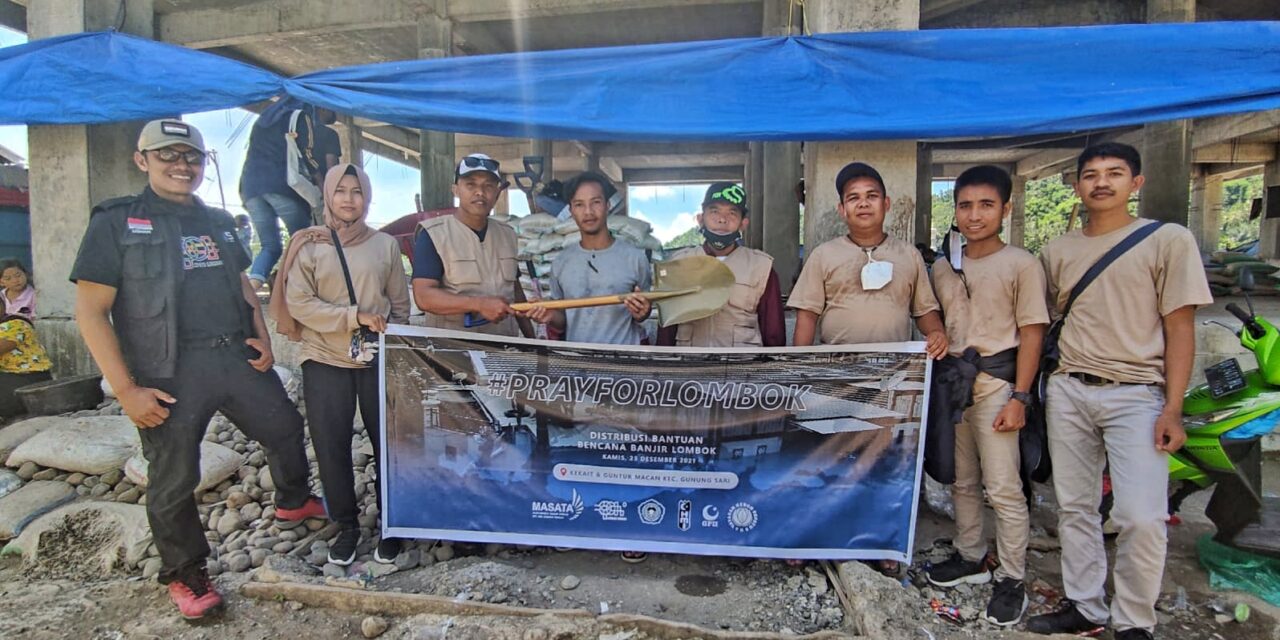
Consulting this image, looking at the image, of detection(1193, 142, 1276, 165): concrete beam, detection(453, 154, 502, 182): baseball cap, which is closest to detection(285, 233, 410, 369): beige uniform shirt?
detection(453, 154, 502, 182): baseball cap

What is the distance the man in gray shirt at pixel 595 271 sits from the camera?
2627 millimetres

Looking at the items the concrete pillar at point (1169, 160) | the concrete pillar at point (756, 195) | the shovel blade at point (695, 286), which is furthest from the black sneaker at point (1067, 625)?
the concrete pillar at point (756, 195)

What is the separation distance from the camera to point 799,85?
3.11 metres

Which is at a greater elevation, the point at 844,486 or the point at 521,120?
the point at 521,120

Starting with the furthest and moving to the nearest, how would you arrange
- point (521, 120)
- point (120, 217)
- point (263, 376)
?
point (521, 120) → point (263, 376) → point (120, 217)

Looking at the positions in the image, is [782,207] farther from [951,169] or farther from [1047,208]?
[1047,208]

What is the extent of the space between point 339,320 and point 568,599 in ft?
4.65

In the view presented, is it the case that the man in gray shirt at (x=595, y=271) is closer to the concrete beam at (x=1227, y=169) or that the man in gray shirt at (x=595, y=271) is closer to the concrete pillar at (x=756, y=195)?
the concrete pillar at (x=756, y=195)

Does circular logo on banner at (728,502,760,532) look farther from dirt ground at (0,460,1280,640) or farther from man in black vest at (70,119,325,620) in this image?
man in black vest at (70,119,325,620)

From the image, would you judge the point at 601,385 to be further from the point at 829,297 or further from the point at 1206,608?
the point at 1206,608

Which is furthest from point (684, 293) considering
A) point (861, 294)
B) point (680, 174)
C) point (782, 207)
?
point (680, 174)

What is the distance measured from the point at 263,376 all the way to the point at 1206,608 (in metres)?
3.90

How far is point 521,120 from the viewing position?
10.8 feet

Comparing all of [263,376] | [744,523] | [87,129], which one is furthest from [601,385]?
[87,129]
